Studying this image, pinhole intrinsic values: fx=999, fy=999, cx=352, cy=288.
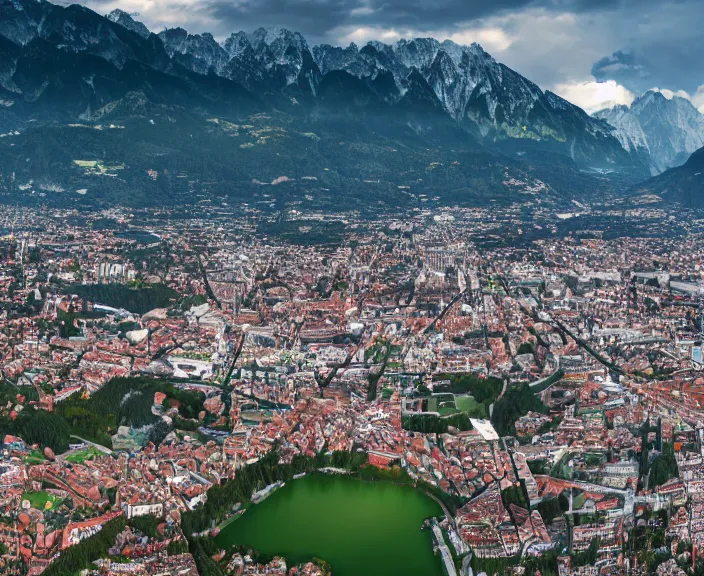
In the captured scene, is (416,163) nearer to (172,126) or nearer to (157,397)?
(172,126)

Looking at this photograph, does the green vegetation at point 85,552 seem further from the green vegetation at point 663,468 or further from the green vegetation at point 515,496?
the green vegetation at point 663,468

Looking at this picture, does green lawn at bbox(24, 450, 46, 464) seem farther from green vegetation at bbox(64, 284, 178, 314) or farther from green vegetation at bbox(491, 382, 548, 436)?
green vegetation at bbox(64, 284, 178, 314)

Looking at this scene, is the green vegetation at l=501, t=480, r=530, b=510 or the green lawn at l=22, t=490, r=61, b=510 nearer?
the green lawn at l=22, t=490, r=61, b=510

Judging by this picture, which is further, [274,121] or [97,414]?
[274,121]

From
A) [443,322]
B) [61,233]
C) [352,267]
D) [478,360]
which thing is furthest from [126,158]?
[478,360]

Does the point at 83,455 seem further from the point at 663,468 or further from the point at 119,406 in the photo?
the point at 663,468

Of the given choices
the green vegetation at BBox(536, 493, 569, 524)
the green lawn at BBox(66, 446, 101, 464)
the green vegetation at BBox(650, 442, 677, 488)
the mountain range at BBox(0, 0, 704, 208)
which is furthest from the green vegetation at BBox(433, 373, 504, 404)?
the mountain range at BBox(0, 0, 704, 208)

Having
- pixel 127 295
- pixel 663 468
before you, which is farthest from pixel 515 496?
pixel 127 295
